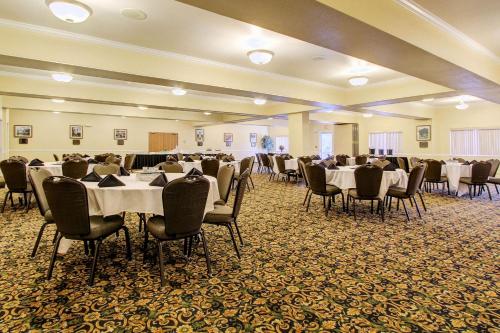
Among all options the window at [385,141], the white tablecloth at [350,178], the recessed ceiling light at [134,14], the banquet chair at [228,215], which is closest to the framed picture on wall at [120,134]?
the recessed ceiling light at [134,14]

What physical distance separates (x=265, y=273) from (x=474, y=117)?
12.5 meters

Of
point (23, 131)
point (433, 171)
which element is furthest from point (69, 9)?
point (23, 131)

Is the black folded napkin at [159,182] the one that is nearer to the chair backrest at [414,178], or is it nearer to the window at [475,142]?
the chair backrest at [414,178]

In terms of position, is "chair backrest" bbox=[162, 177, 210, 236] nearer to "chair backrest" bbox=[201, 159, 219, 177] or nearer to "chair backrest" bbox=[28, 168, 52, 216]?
"chair backrest" bbox=[28, 168, 52, 216]

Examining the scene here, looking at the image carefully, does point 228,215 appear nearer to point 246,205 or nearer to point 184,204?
point 184,204

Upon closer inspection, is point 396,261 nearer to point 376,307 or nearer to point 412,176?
point 376,307

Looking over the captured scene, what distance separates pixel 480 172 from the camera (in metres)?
6.60

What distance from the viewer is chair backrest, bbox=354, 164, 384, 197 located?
444 centimetres

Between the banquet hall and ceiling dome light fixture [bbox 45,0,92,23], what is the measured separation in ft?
0.05

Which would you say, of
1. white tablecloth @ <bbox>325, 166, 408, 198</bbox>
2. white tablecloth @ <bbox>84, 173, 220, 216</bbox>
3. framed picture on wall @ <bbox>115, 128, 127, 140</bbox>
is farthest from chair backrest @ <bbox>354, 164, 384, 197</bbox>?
framed picture on wall @ <bbox>115, 128, 127, 140</bbox>

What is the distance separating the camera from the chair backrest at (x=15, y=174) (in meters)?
4.94

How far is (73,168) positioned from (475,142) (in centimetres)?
1356

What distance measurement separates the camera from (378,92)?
7820mm

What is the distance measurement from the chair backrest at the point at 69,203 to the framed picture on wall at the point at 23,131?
42.1ft
